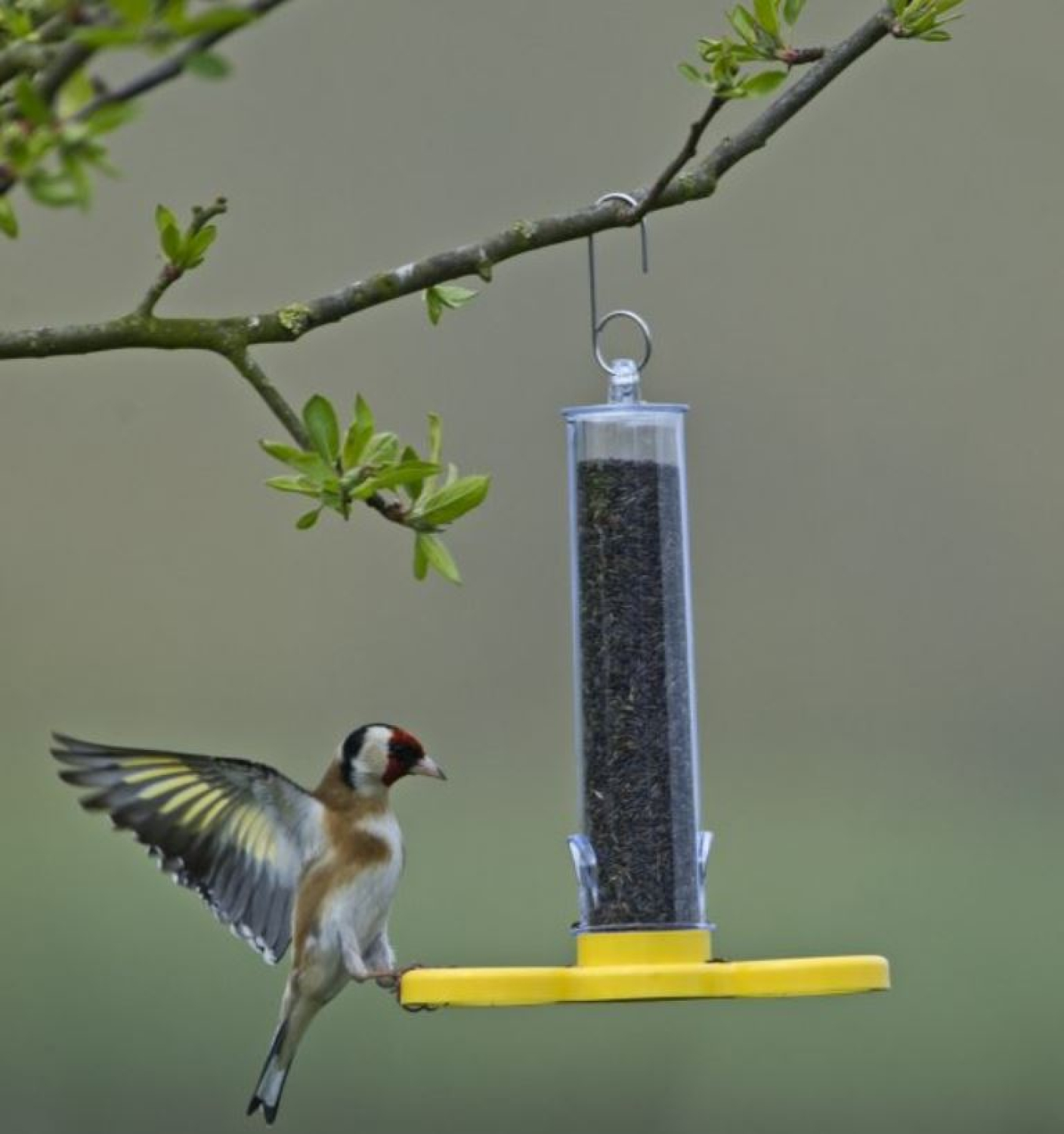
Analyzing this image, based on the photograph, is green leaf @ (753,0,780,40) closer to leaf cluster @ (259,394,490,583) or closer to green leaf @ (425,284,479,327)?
green leaf @ (425,284,479,327)

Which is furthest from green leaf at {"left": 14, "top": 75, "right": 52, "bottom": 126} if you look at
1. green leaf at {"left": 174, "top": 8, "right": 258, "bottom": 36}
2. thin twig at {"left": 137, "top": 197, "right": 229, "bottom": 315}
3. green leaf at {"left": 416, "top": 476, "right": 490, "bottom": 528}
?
green leaf at {"left": 416, "top": 476, "right": 490, "bottom": 528}

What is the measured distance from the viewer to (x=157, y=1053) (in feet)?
35.1

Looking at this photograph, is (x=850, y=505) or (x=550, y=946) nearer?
(x=550, y=946)

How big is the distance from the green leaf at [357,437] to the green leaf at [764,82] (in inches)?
21.8

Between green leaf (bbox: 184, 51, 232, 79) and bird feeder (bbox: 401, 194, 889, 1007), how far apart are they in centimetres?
254

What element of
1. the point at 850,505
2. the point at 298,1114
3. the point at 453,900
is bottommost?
the point at 298,1114

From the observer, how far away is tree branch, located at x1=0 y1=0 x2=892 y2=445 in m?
3.31

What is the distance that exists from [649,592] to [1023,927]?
7.43 m

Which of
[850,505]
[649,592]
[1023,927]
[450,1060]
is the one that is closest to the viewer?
[649,592]

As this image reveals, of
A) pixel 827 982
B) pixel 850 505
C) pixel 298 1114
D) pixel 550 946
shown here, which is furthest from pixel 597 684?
pixel 850 505

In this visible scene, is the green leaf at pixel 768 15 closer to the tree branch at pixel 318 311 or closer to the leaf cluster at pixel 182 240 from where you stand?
the tree branch at pixel 318 311

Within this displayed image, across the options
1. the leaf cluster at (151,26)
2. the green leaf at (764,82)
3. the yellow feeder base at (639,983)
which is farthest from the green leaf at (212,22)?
the yellow feeder base at (639,983)

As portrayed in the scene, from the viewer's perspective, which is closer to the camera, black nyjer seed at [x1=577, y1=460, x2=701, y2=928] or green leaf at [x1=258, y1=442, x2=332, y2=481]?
green leaf at [x1=258, y1=442, x2=332, y2=481]

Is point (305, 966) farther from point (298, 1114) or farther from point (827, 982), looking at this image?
point (298, 1114)
